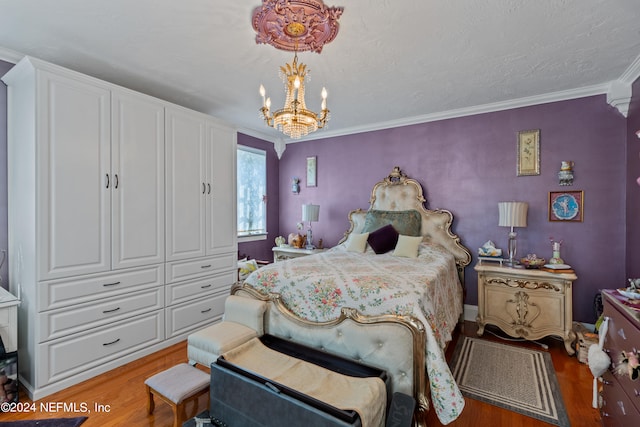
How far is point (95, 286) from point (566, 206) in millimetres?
4583

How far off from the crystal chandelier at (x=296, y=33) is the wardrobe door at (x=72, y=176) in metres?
1.48

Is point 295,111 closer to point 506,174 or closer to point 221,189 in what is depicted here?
point 221,189

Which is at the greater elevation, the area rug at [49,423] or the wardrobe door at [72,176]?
the wardrobe door at [72,176]

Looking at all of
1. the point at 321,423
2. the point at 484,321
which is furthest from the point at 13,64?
the point at 484,321

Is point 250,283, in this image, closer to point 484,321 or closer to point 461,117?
point 484,321

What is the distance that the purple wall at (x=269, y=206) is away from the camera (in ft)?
15.4

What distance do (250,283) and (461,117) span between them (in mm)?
3204

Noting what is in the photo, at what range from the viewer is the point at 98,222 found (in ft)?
7.98

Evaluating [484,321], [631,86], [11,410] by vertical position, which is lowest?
[11,410]

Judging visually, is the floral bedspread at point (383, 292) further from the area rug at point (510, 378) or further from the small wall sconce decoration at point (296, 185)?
the small wall sconce decoration at point (296, 185)

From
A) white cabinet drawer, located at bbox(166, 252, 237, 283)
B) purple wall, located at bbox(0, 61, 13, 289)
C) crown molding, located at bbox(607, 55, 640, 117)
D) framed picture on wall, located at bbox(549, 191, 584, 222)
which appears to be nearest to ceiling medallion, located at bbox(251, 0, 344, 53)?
purple wall, located at bbox(0, 61, 13, 289)

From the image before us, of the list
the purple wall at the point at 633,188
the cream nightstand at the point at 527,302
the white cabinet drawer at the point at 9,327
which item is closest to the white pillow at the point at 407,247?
the cream nightstand at the point at 527,302

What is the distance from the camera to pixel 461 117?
370 cm

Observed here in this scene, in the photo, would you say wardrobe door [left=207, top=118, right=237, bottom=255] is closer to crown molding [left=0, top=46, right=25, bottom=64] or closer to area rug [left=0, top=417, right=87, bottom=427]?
crown molding [left=0, top=46, right=25, bottom=64]
